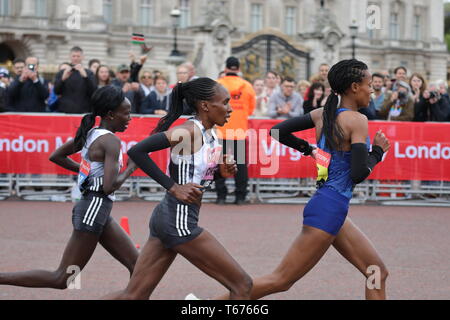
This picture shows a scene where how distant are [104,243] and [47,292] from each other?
4.45ft

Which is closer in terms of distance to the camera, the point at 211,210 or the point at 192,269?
the point at 192,269

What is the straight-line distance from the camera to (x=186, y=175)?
5129mm

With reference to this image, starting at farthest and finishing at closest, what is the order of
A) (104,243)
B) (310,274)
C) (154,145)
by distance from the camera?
1. (310,274)
2. (104,243)
3. (154,145)

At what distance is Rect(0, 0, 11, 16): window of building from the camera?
55344mm

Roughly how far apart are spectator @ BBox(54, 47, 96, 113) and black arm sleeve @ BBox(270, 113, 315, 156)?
8416mm

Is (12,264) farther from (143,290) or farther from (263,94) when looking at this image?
(263,94)

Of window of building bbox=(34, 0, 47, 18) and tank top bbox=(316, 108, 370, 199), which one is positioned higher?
window of building bbox=(34, 0, 47, 18)

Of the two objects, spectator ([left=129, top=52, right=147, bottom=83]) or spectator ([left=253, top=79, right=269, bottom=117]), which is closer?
spectator ([left=129, top=52, right=147, bottom=83])

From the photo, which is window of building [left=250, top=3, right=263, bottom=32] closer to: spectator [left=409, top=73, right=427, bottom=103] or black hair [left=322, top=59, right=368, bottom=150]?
spectator [left=409, top=73, right=427, bottom=103]

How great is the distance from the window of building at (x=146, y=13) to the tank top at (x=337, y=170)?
5713 cm

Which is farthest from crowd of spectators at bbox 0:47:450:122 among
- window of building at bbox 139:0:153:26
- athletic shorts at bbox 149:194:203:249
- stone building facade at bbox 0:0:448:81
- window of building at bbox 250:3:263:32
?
window of building at bbox 250:3:263:32

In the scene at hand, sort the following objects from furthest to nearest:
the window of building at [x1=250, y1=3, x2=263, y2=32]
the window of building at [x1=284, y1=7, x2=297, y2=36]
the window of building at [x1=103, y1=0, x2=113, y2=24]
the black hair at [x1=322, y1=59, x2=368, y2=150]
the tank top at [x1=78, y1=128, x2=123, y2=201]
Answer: the window of building at [x1=284, y1=7, x2=297, y2=36] < the window of building at [x1=250, y1=3, x2=263, y2=32] < the window of building at [x1=103, y1=0, x2=113, y2=24] < the tank top at [x1=78, y1=128, x2=123, y2=201] < the black hair at [x1=322, y1=59, x2=368, y2=150]

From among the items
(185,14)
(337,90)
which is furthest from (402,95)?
(185,14)

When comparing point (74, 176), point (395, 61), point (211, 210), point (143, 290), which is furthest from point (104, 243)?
point (395, 61)
